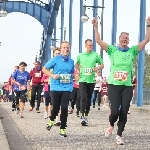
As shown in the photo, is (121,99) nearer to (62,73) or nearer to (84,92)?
(62,73)

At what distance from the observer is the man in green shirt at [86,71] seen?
10602 millimetres

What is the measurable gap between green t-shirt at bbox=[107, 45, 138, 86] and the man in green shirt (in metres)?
2.79

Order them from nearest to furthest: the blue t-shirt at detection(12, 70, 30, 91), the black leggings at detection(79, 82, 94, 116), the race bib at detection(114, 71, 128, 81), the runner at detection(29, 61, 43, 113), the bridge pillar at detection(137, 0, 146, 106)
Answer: the race bib at detection(114, 71, 128, 81), the black leggings at detection(79, 82, 94, 116), the blue t-shirt at detection(12, 70, 30, 91), the runner at detection(29, 61, 43, 113), the bridge pillar at detection(137, 0, 146, 106)

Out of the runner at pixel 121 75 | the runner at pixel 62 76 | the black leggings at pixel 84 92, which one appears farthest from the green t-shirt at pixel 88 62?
the runner at pixel 121 75

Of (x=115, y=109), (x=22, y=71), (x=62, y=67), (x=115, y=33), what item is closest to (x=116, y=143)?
(x=115, y=109)

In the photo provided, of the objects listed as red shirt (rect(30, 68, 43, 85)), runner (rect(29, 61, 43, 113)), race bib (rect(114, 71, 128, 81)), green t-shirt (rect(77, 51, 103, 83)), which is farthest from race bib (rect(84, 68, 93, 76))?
red shirt (rect(30, 68, 43, 85))

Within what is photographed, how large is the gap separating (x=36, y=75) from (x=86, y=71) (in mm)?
5809

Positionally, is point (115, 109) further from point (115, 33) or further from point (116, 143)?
point (115, 33)

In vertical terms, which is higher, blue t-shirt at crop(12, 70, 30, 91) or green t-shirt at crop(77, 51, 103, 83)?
green t-shirt at crop(77, 51, 103, 83)

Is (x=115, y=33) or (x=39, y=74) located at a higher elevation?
(x=115, y=33)

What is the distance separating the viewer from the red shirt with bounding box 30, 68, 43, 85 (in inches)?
637

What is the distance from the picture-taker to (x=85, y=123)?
34.8ft

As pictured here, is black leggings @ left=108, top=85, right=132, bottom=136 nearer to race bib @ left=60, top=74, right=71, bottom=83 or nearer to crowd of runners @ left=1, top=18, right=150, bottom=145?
crowd of runners @ left=1, top=18, right=150, bottom=145

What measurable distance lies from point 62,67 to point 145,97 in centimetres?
2589
